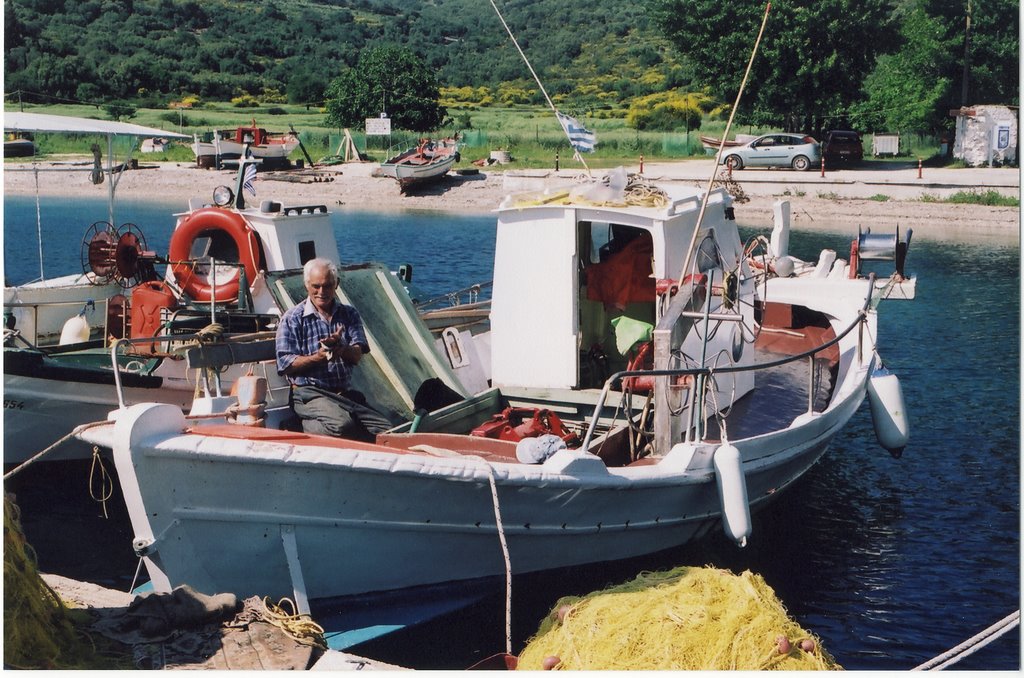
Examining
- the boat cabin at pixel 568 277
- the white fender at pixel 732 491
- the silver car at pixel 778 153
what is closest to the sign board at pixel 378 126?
the silver car at pixel 778 153

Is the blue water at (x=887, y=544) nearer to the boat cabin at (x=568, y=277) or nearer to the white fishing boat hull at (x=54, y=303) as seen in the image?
the boat cabin at (x=568, y=277)

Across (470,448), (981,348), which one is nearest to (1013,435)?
(981,348)

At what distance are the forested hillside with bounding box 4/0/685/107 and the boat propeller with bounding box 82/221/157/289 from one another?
63.2 metres

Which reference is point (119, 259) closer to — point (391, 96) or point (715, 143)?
point (715, 143)

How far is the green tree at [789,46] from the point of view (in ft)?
152

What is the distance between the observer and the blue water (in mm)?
9055

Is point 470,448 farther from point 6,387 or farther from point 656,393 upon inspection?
point 6,387

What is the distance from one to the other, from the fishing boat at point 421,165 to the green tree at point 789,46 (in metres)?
10.6

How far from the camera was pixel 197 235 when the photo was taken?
1396 cm

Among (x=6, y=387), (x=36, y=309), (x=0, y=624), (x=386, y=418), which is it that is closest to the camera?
(x=0, y=624)

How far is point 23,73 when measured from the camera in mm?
73500

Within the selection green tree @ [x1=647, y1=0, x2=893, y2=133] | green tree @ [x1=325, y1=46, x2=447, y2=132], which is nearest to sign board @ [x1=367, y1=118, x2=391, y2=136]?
green tree @ [x1=325, y1=46, x2=447, y2=132]

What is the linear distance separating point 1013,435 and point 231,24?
10536cm

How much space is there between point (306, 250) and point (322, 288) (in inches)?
231
